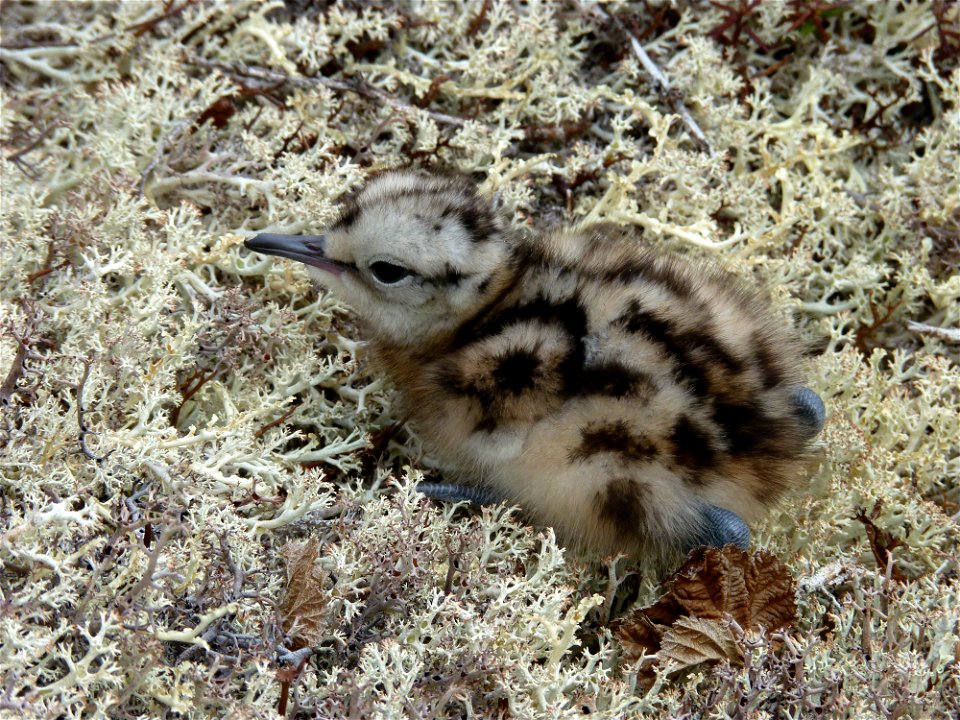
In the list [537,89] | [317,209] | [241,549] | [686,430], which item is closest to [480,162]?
[537,89]

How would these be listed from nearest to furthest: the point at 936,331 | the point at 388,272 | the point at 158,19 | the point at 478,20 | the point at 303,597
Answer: the point at 303,597 < the point at 388,272 < the point at 936,331 < the point at 158,19 < the point at 478,20

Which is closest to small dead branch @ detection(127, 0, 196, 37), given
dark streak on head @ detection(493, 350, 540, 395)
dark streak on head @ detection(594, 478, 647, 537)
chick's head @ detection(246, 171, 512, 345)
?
chick's head @ detection(246, 171, 512, 345)

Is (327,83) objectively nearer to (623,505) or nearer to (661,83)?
(661,83)

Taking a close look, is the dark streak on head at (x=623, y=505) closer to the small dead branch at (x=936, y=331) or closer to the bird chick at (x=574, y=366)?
the bird chick at (x=574, y=366)

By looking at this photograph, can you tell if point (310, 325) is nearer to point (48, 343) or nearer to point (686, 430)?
point (48, 343)

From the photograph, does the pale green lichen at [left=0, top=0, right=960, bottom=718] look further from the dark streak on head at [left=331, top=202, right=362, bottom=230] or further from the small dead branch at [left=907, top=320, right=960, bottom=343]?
the dark streak on head at [left=331, top=202, right=362, bottom=230]

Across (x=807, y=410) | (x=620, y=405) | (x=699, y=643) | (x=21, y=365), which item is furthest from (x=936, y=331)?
(x=21, y=365)
